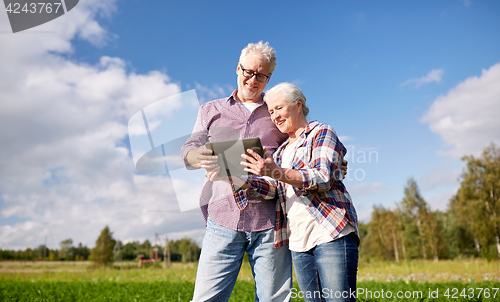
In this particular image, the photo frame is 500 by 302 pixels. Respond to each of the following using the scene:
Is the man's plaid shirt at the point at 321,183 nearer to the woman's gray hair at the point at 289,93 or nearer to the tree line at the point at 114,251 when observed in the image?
the woman's gray hair at the point at 289,93

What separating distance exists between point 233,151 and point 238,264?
0.98 m

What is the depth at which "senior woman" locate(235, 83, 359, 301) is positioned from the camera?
194cm

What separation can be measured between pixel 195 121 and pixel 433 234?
31492 mm

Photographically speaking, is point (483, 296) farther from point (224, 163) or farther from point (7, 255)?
point (7, 255)

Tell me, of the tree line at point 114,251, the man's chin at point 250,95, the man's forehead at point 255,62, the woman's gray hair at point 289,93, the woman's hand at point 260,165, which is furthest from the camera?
the tree line at point 114,251

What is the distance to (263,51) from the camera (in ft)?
8.44

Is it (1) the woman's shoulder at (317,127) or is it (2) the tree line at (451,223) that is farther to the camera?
(2) the tree line at (451,223)

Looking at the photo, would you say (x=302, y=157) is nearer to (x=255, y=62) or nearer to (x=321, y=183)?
(x=321, y=183)

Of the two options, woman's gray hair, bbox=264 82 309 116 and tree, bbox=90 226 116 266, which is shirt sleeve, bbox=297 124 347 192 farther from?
tree, bbox=90 226 116 266

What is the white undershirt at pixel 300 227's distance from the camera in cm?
202

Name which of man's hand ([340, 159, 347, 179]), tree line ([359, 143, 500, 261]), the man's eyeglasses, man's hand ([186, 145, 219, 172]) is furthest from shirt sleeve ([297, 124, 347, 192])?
tree line ([359, 143, 500, 261])

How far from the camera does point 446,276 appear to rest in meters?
11.4

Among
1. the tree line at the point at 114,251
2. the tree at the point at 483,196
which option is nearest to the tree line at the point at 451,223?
the tree at the point at 483,196

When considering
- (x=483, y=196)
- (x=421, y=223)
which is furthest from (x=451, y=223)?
(x=483, y=196)
